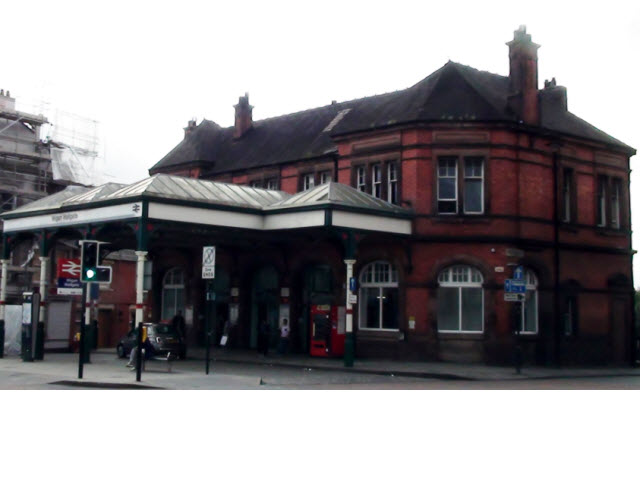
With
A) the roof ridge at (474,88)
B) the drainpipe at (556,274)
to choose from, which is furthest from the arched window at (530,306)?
the roof ridge at (474,88)

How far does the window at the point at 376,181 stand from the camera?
3259cm

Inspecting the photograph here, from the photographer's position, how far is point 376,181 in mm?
32844

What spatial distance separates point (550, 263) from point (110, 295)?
2702 cm

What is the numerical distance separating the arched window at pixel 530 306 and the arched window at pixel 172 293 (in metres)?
17.8

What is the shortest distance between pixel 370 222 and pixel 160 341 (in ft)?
31.0

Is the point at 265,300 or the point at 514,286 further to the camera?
the point at 265,300

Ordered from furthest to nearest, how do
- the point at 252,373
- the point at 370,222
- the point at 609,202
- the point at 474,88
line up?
the point at 609,202, the point at 474,88, the point at 370,222, the point at 252,373

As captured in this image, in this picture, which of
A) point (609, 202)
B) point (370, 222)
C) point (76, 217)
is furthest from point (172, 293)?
point (609, 202)

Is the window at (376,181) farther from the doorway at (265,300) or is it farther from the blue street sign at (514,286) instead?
the blue street sign at (514,286)

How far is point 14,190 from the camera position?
4706 centimetres

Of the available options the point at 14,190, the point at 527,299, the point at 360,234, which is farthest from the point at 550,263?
the point at 14,190

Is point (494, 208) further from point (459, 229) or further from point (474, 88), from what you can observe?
point (474, 88)

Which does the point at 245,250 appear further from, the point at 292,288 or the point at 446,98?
the point at 446,98

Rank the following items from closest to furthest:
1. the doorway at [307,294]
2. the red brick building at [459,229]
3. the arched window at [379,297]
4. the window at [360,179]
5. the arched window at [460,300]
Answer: the red brick building at [459,229]
the arched window at [460,300]
the arched window at [379,297]
the window at [360,179]
the doorway at [307,294]
